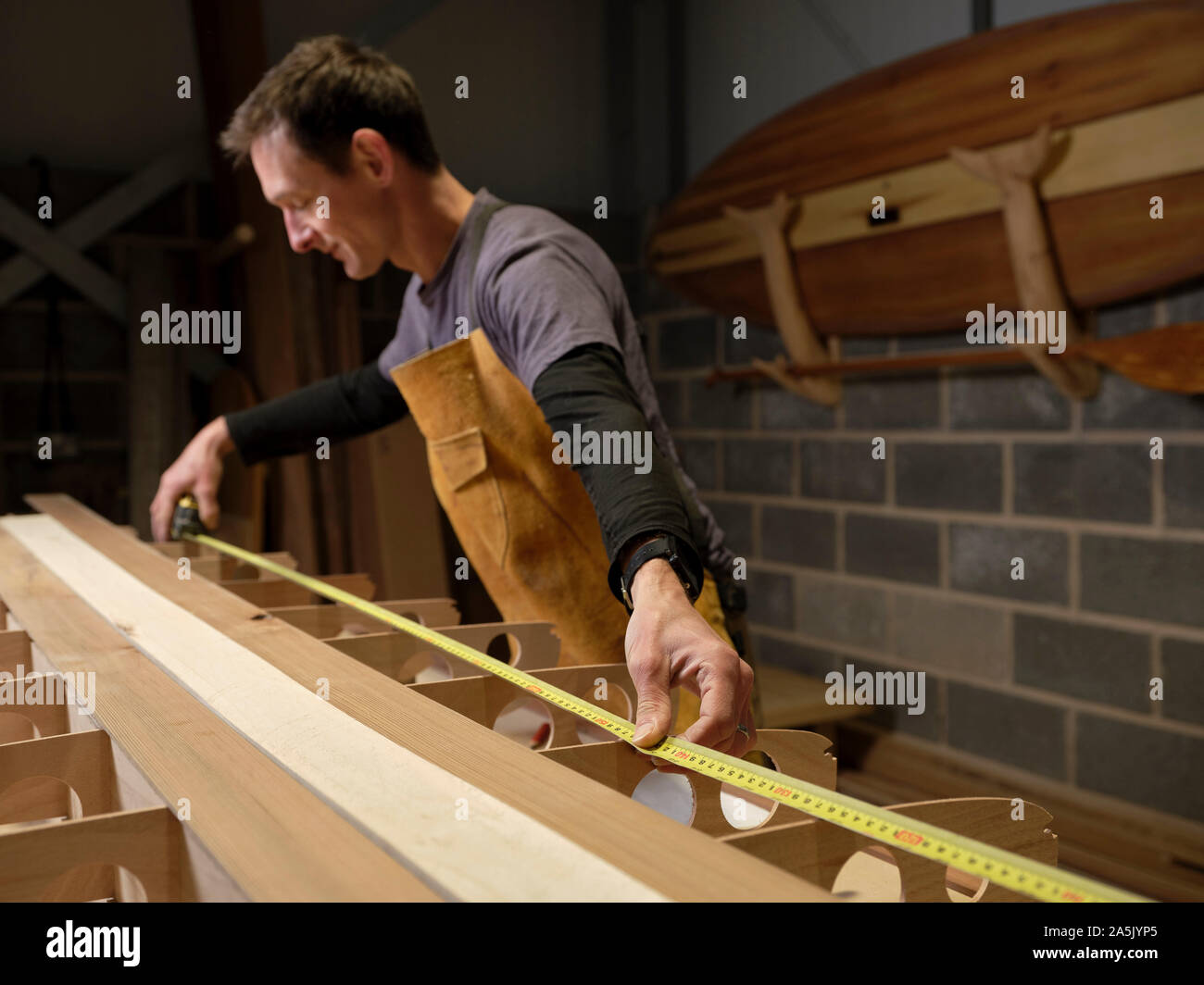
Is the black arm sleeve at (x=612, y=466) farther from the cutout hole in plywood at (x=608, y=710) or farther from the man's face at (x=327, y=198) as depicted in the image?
the man's face at (x=327, y=198)

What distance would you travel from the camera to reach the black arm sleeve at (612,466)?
1060mm

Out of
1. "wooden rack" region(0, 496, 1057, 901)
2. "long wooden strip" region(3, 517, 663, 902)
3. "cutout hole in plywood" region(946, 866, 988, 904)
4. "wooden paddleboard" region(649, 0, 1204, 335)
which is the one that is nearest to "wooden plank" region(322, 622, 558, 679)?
"wooden rack" region(0, 496, 1057, 901)

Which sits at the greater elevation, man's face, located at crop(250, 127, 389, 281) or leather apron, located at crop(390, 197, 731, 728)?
man's face, located at crop(250, 127, 389, 281)

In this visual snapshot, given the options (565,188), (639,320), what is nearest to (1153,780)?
(639,320)

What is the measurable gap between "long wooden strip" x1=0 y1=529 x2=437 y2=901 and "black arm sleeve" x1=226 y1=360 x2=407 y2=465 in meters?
1.03

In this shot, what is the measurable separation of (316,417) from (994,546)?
2099mm

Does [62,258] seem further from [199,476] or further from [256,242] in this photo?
[199,476]

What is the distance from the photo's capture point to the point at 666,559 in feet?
3.35

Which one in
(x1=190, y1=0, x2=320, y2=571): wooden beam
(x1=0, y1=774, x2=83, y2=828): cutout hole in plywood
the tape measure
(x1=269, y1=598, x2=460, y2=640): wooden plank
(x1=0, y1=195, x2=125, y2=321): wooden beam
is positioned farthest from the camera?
(x1=190, y1=0, x2=320, y2=571): wooden beam

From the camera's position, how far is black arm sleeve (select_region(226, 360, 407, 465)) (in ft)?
7.08

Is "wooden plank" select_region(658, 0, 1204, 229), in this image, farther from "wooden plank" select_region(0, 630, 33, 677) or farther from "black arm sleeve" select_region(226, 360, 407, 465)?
"wooden plank" select_region(0, 630, 33, 677)
